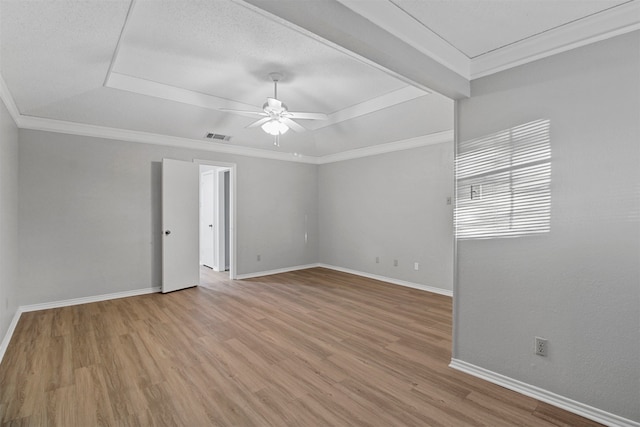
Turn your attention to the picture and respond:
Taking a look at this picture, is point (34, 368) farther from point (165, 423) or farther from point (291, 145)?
point (291, 145)

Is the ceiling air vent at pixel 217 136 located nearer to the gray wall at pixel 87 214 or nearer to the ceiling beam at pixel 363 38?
the gray wall at pixel 87 214

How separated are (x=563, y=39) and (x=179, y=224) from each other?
5146 mm

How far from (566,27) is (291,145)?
4.54 meters

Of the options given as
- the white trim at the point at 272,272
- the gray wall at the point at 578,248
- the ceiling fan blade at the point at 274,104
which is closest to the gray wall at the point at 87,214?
the white trim at the point at 272,272

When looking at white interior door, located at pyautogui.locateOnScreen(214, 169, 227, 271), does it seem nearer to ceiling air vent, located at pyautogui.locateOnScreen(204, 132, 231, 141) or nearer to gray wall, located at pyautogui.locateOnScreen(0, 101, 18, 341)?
ceiling air vent, located at pyautogui.locateOnScreen(204, 132, 231, 141)

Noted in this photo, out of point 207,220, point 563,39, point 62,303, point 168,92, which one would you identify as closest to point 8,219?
point 62,303

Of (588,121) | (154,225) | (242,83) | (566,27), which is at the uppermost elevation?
(242,83)

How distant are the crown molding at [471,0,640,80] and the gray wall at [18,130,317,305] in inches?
175

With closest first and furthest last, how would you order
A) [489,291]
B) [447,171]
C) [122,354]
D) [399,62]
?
[399,62], [489,291], [122,354], [447,171]

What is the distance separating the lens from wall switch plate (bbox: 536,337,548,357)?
2.18 m

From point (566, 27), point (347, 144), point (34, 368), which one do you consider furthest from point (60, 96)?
point (566, 27)

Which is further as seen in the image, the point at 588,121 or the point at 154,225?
the point at 154,225

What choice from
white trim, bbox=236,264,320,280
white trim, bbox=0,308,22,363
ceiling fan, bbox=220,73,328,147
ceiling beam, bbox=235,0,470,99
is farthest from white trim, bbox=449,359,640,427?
white trim, bbox=236,264,320,280

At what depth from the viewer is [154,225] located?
4938 millimetres
